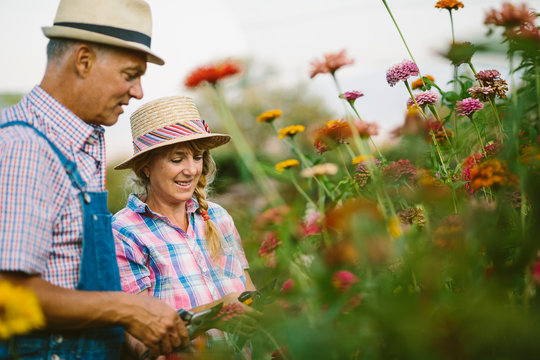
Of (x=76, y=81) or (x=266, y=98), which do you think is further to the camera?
(x=266, y=98)

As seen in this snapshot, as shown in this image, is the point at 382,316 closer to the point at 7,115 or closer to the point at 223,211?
the point at 7,115

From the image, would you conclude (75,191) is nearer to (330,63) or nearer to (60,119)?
(60,119)

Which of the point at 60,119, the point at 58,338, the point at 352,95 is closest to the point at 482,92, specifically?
the point at 352,95

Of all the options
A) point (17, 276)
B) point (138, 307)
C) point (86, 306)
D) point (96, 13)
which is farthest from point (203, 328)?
point (96, 13)

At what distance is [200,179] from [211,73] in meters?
1.19

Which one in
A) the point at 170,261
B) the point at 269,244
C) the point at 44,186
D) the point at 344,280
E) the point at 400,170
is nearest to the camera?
the point at 344,280

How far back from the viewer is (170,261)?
2.00 m

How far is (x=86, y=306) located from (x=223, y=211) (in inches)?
49.9

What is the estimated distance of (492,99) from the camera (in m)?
1.39

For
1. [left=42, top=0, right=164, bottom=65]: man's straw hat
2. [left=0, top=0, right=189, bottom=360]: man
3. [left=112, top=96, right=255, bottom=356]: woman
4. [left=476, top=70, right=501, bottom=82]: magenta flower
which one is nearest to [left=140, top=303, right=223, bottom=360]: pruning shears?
[left=0, top=0, right=189, bottom=360]: man

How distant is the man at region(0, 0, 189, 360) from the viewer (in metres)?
1.13

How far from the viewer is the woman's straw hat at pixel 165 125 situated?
80.8 inches

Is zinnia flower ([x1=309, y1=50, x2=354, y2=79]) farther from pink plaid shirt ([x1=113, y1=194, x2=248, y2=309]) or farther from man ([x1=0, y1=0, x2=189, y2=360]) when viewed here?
pink plaid shirt ([x1=113, y1=194, x2=248, y2=309])

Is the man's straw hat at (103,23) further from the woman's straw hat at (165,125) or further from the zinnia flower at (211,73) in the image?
the woman's straw hat at (165,125)
